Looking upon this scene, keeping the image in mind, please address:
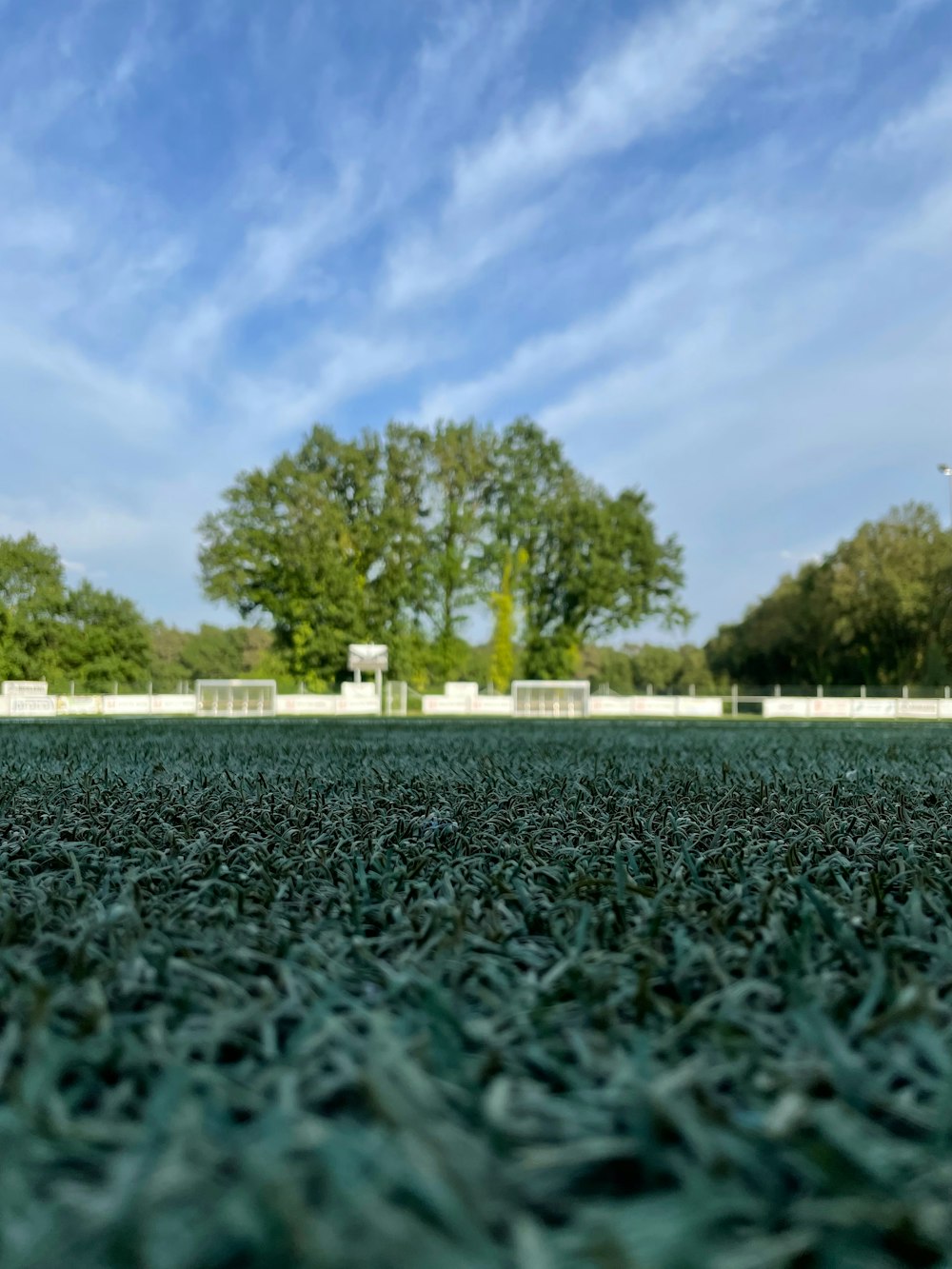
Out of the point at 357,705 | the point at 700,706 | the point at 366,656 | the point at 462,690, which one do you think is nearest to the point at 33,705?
the point at 357,705

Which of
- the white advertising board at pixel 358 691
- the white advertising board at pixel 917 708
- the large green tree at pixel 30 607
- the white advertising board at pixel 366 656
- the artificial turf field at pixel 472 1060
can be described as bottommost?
the white advertising board at pixel 917 708

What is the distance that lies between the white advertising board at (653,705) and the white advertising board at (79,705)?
787 inches

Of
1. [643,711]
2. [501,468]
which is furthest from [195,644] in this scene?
[643,711]

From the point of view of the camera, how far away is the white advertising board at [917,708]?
3725cm

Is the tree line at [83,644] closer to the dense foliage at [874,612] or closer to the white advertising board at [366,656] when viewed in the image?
the white advertising board at [366,656]

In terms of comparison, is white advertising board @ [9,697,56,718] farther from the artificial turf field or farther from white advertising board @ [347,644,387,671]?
the artificial turf field

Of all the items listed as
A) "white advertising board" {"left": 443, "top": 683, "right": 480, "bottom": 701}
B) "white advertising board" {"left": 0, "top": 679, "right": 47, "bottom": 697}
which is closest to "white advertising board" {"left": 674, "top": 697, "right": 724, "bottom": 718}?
"white advertising board" {"left": 443, "top": 683, "right": 480, "bottom": 701}

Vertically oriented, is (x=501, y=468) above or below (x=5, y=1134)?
above

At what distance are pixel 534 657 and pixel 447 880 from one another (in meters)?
41.1

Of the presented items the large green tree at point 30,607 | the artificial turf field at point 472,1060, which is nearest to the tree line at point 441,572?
the large green tree at point 30,607

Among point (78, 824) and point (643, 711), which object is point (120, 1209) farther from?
point (643, 711)

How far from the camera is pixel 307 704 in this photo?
3356cm

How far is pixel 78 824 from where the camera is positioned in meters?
2.03

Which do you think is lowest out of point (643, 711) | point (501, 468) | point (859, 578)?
point (643, 711)
